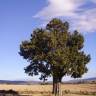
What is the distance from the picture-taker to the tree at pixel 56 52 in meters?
72.2

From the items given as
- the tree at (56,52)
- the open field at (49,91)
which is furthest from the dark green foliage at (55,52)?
the open field at (49,91)

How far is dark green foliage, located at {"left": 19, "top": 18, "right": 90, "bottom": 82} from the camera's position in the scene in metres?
72.2

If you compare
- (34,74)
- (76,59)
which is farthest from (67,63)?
(34,74)

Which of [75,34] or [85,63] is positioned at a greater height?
[75,34]

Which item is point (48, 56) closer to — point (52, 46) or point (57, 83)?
point (52, 46)

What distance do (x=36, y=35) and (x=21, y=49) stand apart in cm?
442

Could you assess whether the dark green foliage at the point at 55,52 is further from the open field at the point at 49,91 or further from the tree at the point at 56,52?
the open field at the point at 49,91

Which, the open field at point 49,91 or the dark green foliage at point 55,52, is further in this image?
the open field at point 49,91

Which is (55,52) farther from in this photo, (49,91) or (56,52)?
(49,91)

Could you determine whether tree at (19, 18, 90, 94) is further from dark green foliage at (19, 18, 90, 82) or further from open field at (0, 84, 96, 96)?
open field at (0, 84, 96, 96)

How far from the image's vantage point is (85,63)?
78.3 m

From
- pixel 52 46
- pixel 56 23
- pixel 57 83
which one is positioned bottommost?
pixel 57 83

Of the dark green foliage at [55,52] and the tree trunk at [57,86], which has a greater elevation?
the dark green foliage at [55,52]

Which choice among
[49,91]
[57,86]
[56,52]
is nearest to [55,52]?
[56,52]
